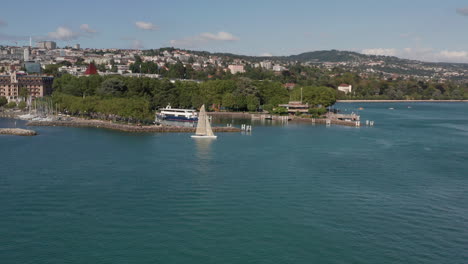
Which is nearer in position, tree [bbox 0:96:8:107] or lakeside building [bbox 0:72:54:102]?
tree [bbox 0:96:8:107]

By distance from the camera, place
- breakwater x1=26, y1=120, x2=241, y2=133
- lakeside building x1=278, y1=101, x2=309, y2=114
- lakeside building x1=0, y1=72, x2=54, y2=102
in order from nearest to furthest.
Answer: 1. breakwater x1=26, y1=120, x2=241, y2=133
2. lakeside building x1=278, y1=101, x2=309, y2=114
3. lakeside building x1=0, y1=72, x2=54, y2=102

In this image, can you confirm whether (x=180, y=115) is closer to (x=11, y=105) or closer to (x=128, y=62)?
(x=11, y=105)

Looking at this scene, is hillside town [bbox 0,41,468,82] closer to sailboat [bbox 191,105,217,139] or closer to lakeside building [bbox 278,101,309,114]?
lakeside building [bbox 278,101,309,114]

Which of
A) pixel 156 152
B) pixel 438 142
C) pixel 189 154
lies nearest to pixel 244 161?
pixel 189 154

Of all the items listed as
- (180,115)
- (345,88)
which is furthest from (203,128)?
(345,88)

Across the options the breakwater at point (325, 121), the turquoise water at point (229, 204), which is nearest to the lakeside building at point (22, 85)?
the breakwater at point (325, 121)

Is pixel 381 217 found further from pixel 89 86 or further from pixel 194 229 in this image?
pixel 89 86

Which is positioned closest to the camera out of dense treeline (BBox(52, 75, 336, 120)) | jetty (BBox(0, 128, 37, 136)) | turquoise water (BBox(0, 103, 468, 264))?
turquoise water (BBox(0, 103, 468, 264))

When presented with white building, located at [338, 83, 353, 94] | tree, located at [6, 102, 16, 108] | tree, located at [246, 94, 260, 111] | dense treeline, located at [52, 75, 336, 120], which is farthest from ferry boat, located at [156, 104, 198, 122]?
white building, located at [338, 83, 353, 94]
